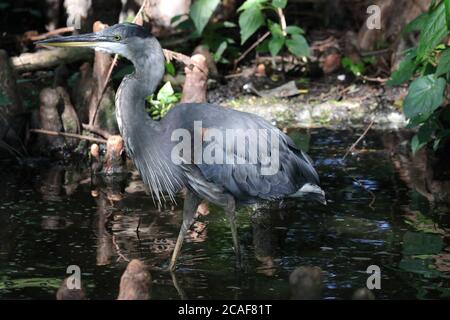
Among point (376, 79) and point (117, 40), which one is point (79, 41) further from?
point (376, 79)

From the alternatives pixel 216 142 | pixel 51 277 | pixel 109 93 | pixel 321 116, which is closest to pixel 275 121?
pixel 321 116

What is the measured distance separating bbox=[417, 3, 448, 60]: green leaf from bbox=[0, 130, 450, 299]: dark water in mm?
1442

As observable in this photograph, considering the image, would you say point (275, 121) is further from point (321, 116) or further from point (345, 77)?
point (345, 77)

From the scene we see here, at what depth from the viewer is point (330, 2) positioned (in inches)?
551

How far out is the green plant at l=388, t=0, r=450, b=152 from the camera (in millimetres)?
7621

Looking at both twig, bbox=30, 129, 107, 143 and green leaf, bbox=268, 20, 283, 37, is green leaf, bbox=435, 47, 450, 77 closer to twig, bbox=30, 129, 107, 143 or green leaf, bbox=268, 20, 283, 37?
twig, bbox=30, 129, 107, 143

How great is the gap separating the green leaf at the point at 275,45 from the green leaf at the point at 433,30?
4192 millimetres

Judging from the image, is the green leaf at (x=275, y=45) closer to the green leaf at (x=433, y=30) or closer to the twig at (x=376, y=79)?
the twig at (x=376, y=79)

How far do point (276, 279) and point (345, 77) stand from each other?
19.5 feet

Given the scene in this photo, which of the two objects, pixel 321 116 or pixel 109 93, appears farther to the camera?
pixel 321 116

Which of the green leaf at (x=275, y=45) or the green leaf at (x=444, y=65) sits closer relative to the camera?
the green leaf at (x=444, y=65)

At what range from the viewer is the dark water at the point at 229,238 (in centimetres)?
662

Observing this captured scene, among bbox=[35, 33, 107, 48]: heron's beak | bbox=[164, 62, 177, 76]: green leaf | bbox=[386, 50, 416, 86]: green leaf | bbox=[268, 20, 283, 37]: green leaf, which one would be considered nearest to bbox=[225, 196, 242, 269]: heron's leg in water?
bbox=[35, 33, 107, 48]: heron's beak

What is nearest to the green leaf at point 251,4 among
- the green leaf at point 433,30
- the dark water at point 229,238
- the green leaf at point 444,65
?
the dark water at point 229,238
